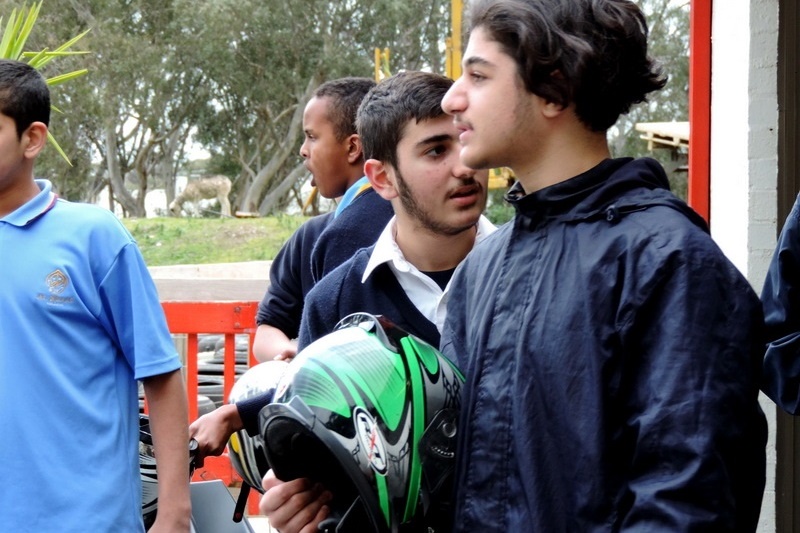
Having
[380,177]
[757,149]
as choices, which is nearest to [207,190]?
[757,149]

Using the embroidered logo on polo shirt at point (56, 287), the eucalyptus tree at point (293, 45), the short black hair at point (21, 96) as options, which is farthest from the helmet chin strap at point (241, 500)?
the eucalyptus tree at point (293, 45)

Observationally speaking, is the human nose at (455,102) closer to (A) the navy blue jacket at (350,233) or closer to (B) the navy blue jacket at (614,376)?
(B) the navy blue jacket at (614,376)

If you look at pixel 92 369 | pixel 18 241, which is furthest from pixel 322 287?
pixel 18 241

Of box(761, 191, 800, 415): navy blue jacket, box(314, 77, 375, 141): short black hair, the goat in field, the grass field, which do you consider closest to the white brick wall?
box(314, 77, 375, 141): short black hair

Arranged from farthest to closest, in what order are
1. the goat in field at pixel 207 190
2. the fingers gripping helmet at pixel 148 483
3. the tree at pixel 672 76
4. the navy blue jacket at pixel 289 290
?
the goat in field at pixel 207 190, the tree at pixel 672 76, the navy blue jacket at pixel 289 290, the fingers gripping helmet at pixel 148 483

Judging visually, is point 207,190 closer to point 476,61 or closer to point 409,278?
point 409,278

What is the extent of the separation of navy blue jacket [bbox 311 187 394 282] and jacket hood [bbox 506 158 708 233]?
159 cm

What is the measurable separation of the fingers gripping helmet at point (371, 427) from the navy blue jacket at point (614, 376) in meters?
0.07

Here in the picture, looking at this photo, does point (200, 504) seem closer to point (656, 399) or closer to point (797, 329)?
point (797, 329)

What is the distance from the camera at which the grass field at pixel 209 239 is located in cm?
2612

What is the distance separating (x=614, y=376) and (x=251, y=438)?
44.4 inches

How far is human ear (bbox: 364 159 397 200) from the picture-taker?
9.68 ft

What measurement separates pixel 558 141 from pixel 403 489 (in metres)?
0.70

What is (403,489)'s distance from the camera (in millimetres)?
1907
